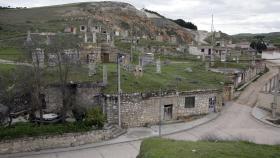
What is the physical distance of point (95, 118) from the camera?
24.7 metres

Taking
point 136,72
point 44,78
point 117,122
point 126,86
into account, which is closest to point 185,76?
point 136,72

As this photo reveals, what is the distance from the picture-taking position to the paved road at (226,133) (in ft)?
74.3

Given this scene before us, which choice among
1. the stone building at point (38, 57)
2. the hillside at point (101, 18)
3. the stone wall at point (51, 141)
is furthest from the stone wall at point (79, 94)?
the hillside at point (101, 18)

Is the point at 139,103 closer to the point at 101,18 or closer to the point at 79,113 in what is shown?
the point at 79,113

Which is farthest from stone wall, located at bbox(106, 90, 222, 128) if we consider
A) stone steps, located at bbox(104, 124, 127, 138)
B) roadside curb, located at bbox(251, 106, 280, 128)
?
roadside curb, located at bbox(251, 106, 280, 128)

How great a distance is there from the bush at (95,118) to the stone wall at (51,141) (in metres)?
0.61

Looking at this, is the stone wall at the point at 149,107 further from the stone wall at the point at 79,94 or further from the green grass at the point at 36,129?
the green grass at the point at 36,129

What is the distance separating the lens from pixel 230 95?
126 feet

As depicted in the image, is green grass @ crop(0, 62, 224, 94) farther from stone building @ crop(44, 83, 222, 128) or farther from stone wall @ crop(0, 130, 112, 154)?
stone wall @ crop(0, 130, 112, 154)

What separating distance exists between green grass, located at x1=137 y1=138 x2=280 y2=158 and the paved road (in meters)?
5.51

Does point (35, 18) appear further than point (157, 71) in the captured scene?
Yes

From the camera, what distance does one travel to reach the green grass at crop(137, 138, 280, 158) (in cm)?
1529

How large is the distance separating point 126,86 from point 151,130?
4126mm

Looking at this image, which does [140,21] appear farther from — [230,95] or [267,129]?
[267,129]
